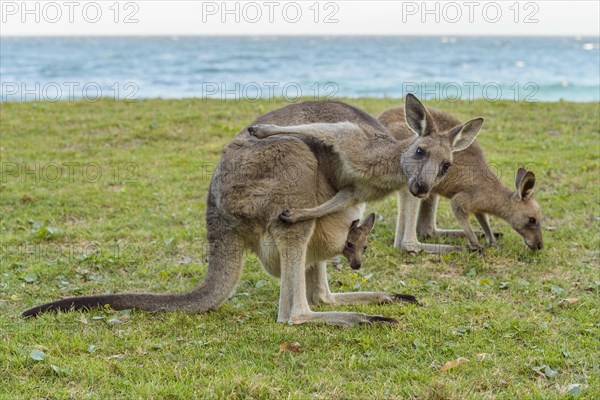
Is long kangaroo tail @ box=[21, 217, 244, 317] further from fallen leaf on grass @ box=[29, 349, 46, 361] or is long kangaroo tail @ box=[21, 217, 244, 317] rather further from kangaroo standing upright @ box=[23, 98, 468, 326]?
fallen leaf on grass @ box=[29, 349, 46, 361]

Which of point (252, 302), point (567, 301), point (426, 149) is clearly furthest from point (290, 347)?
point (567, 301)

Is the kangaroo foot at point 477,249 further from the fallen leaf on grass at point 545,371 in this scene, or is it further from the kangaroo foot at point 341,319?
the fallen leaf on grass at point 545,371

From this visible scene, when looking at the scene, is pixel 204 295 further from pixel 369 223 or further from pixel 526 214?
pixel 526 214

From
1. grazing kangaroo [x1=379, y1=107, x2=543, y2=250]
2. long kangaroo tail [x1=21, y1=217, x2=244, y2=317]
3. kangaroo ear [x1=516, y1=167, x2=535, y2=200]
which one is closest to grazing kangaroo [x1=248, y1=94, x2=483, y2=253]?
long kangaroo tail [x1=21, y1=217, x2=244, y2=317]

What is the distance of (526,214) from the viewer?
5.61 m

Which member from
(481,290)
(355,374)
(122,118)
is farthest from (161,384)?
(122,118)

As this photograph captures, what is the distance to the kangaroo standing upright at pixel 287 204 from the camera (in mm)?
3951

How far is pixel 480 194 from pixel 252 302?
2212 millimetres

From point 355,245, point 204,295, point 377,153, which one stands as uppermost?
point 377,153

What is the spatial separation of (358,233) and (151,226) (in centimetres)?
263

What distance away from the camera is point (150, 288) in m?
4.86

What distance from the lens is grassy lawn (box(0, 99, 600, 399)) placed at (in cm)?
333

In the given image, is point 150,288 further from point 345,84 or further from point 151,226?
point 345,84

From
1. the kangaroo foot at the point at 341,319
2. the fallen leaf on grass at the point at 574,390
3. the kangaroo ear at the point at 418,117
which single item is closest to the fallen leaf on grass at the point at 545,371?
the fallen leaf on grass at the point at 574,390
